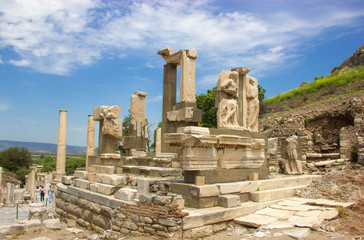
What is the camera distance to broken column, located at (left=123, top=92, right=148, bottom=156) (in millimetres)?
13016

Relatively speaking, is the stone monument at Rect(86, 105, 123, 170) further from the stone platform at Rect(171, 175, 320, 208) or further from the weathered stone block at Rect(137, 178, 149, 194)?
the stone platform at Rect(171, 175, 320, 208)

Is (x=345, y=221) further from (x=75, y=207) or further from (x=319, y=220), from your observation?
(x=75, y=207)

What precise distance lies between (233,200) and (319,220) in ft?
5.08

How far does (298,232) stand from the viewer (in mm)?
4910

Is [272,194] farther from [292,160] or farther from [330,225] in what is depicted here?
[292,160]

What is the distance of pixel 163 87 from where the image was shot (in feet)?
38.4

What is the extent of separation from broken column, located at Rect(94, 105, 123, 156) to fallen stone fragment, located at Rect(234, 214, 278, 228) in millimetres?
5758

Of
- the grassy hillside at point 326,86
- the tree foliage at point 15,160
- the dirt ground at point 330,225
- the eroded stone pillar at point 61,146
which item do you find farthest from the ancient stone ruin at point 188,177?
the tree foliage at point 15,160

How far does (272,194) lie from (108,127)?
5.69 meters

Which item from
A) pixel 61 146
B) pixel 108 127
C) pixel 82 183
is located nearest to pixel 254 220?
pixel 82 183

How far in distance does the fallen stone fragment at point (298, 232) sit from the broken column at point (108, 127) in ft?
22.2

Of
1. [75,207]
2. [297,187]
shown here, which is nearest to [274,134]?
[297,187]

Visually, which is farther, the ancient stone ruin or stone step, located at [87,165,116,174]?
stone step, located at [87,165,116,174]

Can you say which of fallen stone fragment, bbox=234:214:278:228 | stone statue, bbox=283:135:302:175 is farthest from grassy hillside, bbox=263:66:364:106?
fallen stone fragment, bbox=234:214:278:228
